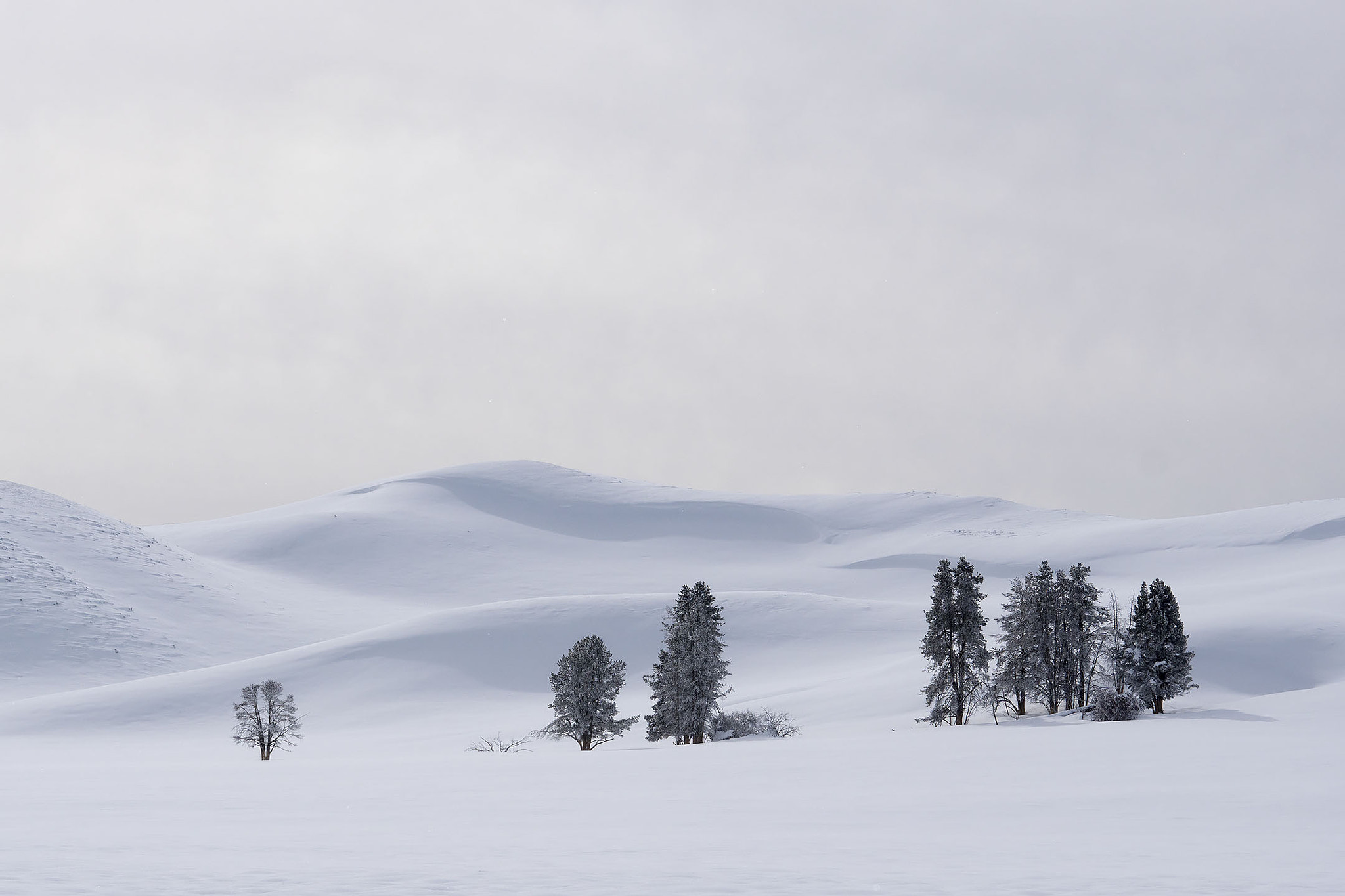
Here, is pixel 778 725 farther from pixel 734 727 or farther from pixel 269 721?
pixel 269 721

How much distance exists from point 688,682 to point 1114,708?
760 inches

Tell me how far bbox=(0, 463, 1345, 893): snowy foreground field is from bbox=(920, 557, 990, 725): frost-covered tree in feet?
7.60

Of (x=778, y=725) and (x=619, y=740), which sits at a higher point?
(x=778, y=725)

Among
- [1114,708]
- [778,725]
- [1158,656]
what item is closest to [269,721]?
[778,725]

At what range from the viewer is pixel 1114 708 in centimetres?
4931

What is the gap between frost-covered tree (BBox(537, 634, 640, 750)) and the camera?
52.1 metres

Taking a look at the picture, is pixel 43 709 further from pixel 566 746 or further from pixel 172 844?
pixel 172 844

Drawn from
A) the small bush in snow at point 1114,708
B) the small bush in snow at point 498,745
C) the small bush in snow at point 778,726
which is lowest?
the small bush in snow at point 498,745

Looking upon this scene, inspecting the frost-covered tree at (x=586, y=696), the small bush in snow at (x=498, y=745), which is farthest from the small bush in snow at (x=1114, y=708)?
the small bush in snow at (x=498, y=745)

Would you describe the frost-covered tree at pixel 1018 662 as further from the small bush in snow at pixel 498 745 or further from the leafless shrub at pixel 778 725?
the small bush in snow at pixel 498 745

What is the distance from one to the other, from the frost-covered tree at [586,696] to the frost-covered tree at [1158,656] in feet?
81.1

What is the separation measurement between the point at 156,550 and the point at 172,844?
128m

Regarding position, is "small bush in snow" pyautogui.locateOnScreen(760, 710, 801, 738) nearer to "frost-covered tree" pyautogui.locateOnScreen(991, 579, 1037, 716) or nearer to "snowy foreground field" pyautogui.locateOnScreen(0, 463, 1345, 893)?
"snowy foreground field" pyautogui.locateOnScreen(0, 463, 1345, 893)

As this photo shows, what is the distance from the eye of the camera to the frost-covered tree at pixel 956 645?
54156mm
